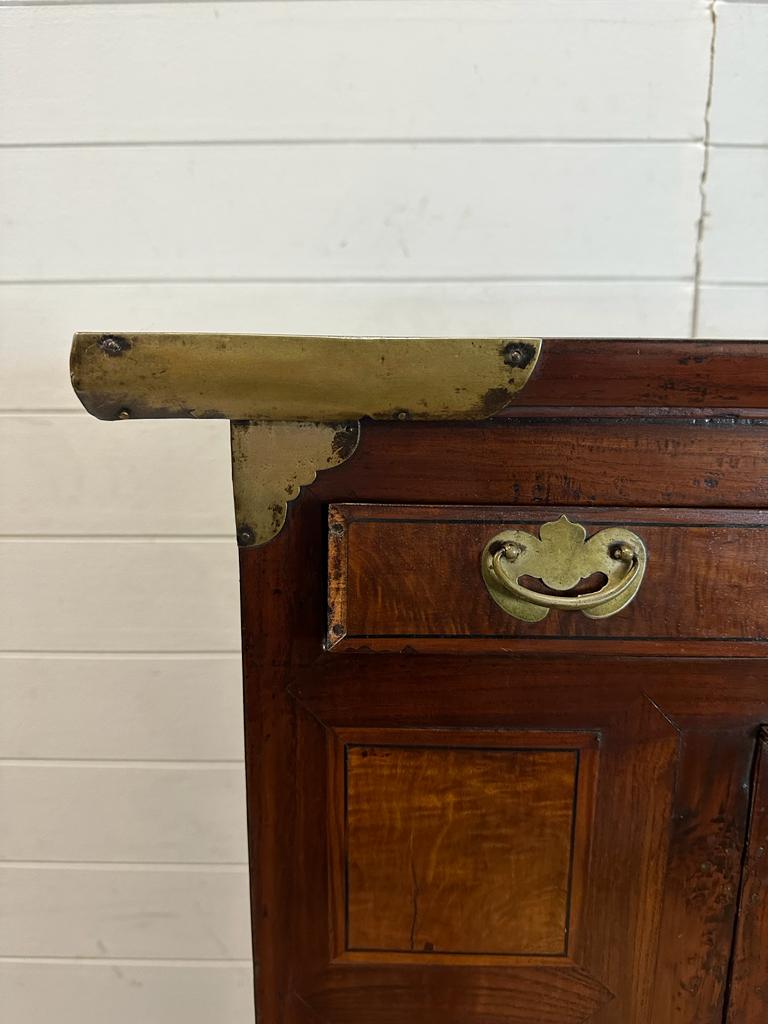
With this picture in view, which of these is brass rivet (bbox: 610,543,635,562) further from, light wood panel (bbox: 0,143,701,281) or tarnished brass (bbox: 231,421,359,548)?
light wood panel (bbox: 0,143,701,281)

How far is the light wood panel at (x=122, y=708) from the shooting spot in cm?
95

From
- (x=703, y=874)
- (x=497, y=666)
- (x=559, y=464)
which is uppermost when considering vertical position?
(x=559, y=464)

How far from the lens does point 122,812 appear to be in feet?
3.24

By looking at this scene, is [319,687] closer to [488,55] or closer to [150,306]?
[150,306]

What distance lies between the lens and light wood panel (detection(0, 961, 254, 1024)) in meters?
1.03

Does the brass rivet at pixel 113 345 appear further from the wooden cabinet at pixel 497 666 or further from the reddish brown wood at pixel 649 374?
the reddish brown wood at pixel 649 374

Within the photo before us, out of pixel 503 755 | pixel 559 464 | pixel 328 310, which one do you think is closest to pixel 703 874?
pixel 503 755

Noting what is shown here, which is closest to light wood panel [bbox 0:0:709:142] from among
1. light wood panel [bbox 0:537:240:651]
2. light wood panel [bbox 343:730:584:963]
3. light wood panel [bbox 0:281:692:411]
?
light wood panel [bbox 0:281:692:411]

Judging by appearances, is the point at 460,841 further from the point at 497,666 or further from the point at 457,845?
the point at 497,666

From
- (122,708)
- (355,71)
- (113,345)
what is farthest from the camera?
(122,708)

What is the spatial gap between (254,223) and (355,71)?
7.6 inches

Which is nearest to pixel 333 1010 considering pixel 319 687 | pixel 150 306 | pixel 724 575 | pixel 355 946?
pixel 355 946

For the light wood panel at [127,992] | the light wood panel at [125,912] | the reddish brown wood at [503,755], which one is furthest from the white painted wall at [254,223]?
the reddish brown wood at [503,755]

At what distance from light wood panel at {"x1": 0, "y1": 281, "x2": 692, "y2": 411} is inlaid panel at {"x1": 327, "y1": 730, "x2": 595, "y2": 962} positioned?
1.73ft
